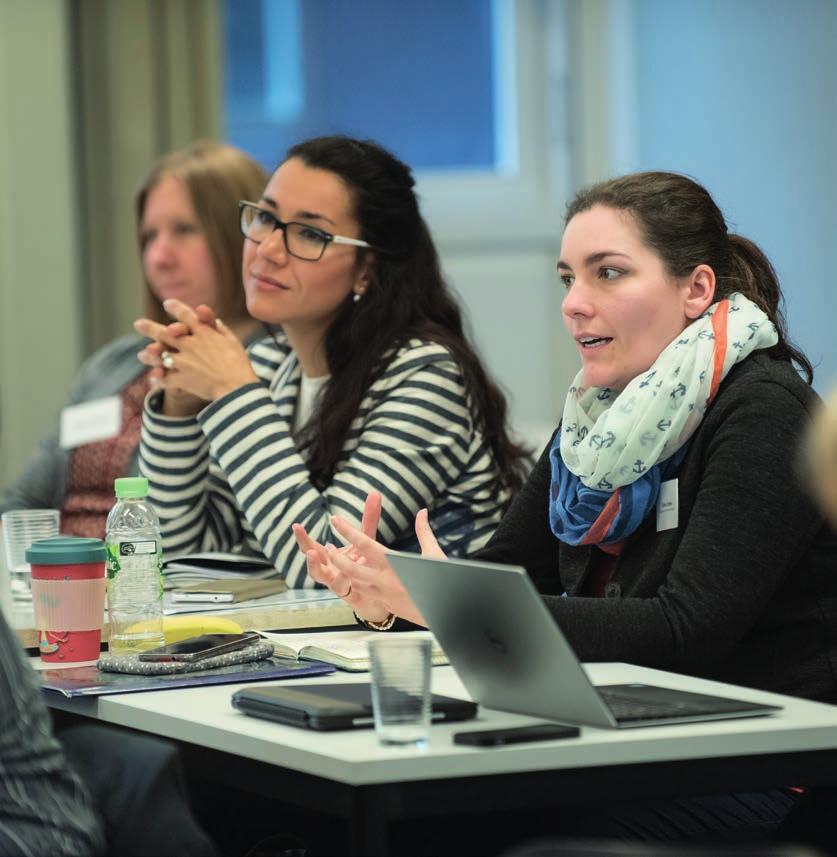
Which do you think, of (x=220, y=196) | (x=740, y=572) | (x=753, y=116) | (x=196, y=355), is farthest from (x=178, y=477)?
(x=753, y=116)

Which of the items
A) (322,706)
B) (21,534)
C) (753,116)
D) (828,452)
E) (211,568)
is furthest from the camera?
(753,116)

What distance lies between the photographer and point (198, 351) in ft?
9.34

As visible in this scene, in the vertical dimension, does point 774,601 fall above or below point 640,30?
below

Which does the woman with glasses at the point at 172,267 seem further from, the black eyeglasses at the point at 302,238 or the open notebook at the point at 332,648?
the open notebook at the point at 332,648

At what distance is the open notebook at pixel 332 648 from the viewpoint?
1.90 m

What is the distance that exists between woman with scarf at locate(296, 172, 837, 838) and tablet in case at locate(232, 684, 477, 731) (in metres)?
0.31

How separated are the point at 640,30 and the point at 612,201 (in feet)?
8.70

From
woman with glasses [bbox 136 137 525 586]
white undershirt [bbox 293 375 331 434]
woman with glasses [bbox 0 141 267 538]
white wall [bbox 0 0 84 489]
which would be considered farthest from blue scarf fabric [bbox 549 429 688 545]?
white wall [bbox 0 0 84 489]

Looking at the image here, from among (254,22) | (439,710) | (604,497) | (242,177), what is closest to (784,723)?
(439,710)

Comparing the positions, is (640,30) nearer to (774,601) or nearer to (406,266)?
(406,266)

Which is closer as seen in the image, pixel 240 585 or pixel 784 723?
pixel 784 723

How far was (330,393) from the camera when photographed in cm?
282

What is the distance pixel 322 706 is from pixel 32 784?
31 centimetres

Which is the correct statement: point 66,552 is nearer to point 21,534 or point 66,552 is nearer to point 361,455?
point 21,534
